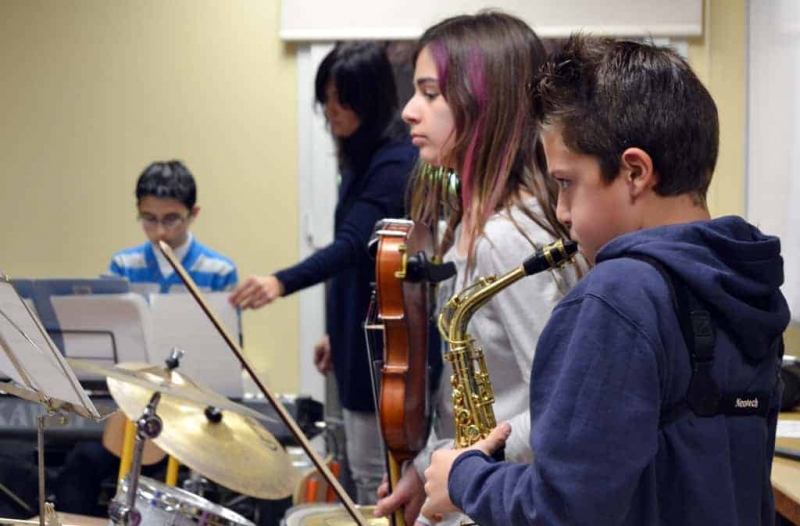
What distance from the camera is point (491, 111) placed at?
1.69 m

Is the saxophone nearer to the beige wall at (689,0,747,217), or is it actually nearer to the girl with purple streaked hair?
the girl with purple streaked hair

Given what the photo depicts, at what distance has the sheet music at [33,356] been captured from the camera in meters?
1.38

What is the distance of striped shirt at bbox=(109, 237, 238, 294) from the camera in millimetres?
3248

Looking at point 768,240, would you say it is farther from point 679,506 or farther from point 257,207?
point 257,207

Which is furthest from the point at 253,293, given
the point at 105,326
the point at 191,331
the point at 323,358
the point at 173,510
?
the point at 173,510

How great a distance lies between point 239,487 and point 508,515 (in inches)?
41.0

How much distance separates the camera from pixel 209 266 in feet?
10.8

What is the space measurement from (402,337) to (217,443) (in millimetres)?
674

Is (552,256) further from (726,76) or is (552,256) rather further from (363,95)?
(726,76)

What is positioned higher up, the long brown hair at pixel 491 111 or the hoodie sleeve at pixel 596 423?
the long brown hair at pixel 491 111

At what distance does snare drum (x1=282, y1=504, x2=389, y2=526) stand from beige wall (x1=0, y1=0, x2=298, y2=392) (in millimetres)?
2405

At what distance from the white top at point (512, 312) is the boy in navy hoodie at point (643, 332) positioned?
36cm

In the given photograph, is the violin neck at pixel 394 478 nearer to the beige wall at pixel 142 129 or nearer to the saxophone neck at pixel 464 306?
the saxophone neck at pixel 464 306

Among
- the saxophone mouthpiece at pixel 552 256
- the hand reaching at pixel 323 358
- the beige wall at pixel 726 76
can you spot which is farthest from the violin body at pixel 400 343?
the beige wall at pixel 726 76
